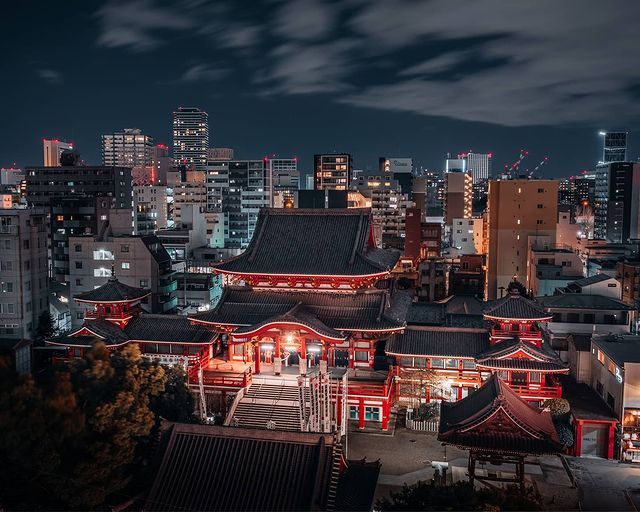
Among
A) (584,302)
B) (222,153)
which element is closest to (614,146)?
(222,153)

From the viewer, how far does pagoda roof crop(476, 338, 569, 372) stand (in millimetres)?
33625

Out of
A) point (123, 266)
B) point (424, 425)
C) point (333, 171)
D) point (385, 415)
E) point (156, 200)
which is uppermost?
point (333, 171)

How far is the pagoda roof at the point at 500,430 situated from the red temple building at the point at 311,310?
30.2ft

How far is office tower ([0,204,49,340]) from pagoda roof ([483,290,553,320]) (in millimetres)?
42330

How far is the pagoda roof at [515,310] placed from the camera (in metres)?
34.8

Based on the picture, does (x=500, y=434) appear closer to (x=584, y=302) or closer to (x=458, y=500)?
(x=458, y=500)

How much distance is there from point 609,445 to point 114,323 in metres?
31.8

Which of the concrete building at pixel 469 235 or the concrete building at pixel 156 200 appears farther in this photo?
the concrete building at pixel 156 200

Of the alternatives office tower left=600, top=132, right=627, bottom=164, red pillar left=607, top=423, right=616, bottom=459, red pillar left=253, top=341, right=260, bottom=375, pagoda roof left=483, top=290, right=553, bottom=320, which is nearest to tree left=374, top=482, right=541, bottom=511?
red pillar left=607, top=423, right=616, bottom=459

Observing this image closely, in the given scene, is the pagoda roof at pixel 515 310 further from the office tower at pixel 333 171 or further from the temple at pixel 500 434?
the office tower at pixel 333 171

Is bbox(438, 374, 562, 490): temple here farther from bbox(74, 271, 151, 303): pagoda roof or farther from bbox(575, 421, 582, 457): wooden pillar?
bbox(74, 271, 151, 303): pagoda roof

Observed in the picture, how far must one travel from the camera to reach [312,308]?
37969 millimetres

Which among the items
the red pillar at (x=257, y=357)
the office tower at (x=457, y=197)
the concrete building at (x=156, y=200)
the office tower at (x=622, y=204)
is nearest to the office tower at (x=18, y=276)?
the red pillar at (x=257, y=357)

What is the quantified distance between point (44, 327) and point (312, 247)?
3042cm
